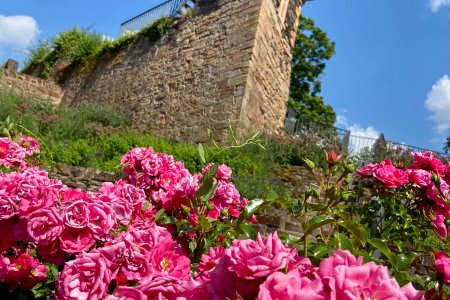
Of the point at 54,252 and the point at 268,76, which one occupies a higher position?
the point at 268,76

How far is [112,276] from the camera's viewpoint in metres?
1.08

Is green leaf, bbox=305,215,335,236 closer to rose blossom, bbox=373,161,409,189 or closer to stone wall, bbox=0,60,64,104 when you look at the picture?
rose blossom, bbox=373,161,409,189

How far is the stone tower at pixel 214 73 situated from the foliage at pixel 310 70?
11.3 metres

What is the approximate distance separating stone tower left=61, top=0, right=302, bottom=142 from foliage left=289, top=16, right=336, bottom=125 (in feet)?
37.1

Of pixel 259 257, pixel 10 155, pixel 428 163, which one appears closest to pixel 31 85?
pixel 10 155

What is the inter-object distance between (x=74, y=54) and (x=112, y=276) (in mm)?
17191

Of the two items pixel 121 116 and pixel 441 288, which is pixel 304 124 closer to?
pixel 121 116

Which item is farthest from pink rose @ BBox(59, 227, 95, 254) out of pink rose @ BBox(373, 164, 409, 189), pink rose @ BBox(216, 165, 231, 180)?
Answer: pink rose @ BBox(373, 164, 409, 189)

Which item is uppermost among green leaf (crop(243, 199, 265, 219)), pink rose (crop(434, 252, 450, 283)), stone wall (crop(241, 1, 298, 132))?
stone wall (crop(241, 1, 298, 132))

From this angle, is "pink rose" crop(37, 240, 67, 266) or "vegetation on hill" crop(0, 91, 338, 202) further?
"vegetation on hill" crop(0, 91, 338, 202)

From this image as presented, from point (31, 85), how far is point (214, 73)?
9223 millimetres

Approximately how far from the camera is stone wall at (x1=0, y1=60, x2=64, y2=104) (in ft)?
52.1

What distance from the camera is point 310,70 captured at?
24562 mm

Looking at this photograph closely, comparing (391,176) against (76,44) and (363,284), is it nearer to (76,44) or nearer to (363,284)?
(363,284)
